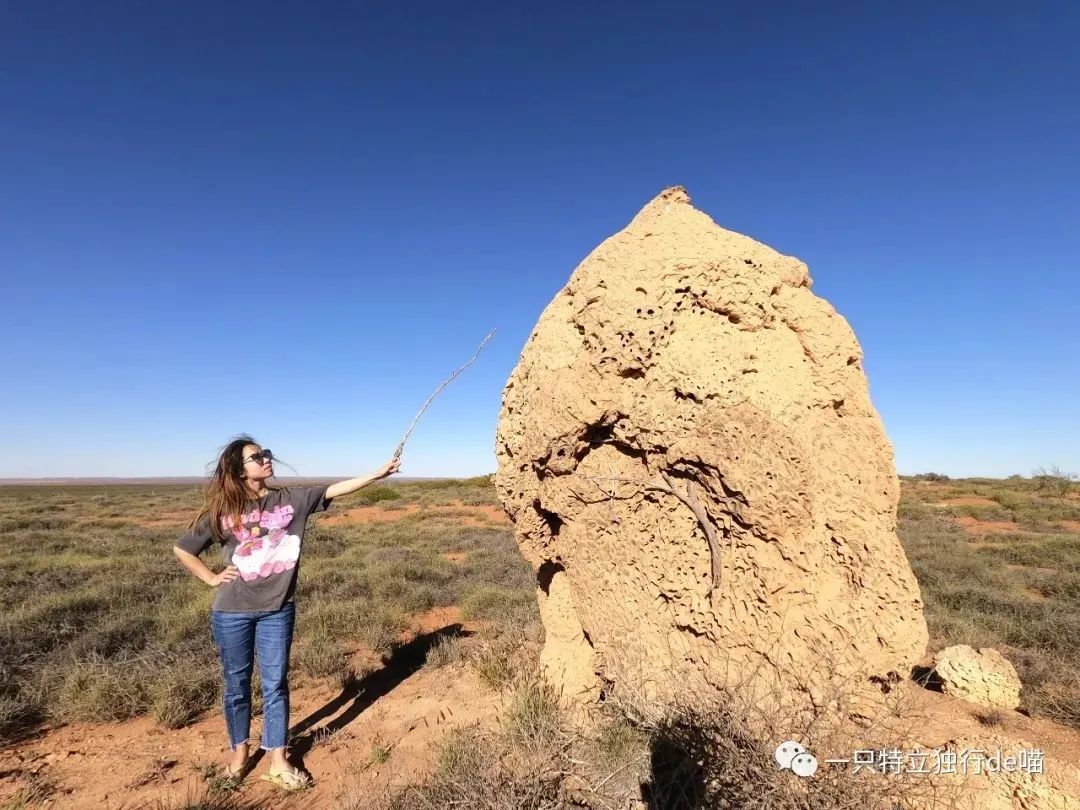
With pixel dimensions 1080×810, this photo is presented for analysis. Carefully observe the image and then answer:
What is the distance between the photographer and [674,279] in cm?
279

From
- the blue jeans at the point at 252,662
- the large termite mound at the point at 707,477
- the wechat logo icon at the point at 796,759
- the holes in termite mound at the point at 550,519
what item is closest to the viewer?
the wechat logo icon at the point at 796,759

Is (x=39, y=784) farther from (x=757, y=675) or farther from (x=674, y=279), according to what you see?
(x=674, y=279)

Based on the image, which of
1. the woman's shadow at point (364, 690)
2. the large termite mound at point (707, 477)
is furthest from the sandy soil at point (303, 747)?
the large termite mound at point (707, 477)

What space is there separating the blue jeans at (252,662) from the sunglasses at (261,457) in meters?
0.77

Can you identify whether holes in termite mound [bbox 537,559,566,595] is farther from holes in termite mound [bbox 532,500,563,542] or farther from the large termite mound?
holes in termite mound [bbox 532,500,563,542]

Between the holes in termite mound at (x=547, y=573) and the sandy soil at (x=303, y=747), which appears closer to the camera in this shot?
the sandy soil at (x=303, y=747)

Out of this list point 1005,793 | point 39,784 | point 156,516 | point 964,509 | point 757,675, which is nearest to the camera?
point 1005,793

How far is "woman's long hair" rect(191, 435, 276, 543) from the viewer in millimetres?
2820

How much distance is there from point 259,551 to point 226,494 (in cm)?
34

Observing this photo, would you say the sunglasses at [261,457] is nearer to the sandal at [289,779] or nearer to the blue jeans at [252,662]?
the blue jeans at [252,662]

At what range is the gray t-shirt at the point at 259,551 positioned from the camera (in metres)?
2.78

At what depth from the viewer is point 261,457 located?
290cm

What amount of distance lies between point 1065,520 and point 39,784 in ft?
63.5

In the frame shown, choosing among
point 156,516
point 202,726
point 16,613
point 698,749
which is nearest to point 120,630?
point 16,613
